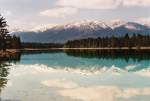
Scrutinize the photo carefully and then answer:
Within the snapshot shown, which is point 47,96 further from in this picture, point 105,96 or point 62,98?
point 105,96

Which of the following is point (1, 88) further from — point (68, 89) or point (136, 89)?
point (136, 89)

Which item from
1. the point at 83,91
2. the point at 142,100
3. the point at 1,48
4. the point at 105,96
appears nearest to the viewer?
the point at 142,100

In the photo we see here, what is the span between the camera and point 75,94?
35.3 metres

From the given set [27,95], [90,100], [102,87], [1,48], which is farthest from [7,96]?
[1,48]

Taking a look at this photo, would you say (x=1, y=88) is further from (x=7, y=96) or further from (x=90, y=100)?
(x=90, y=100)

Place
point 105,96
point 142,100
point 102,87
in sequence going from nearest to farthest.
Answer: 1. point 142,100
2. point 105,96
3. point 102,87

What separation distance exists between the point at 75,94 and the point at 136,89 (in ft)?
23.6

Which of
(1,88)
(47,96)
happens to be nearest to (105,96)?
(47,96)

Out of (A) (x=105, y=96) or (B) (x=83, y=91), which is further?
(B) (x=83, y=91)

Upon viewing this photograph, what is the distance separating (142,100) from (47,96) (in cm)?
804

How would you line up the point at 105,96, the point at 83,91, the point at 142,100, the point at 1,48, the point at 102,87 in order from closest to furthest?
the point at 142,100
the point at 105,96
the point at 83,91
the point at 102,87
the point at 1,48

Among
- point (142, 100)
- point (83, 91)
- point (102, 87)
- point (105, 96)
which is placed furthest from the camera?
point (102, 87)

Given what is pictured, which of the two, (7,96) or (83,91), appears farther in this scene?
(83,91)

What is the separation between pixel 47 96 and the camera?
34.0m
